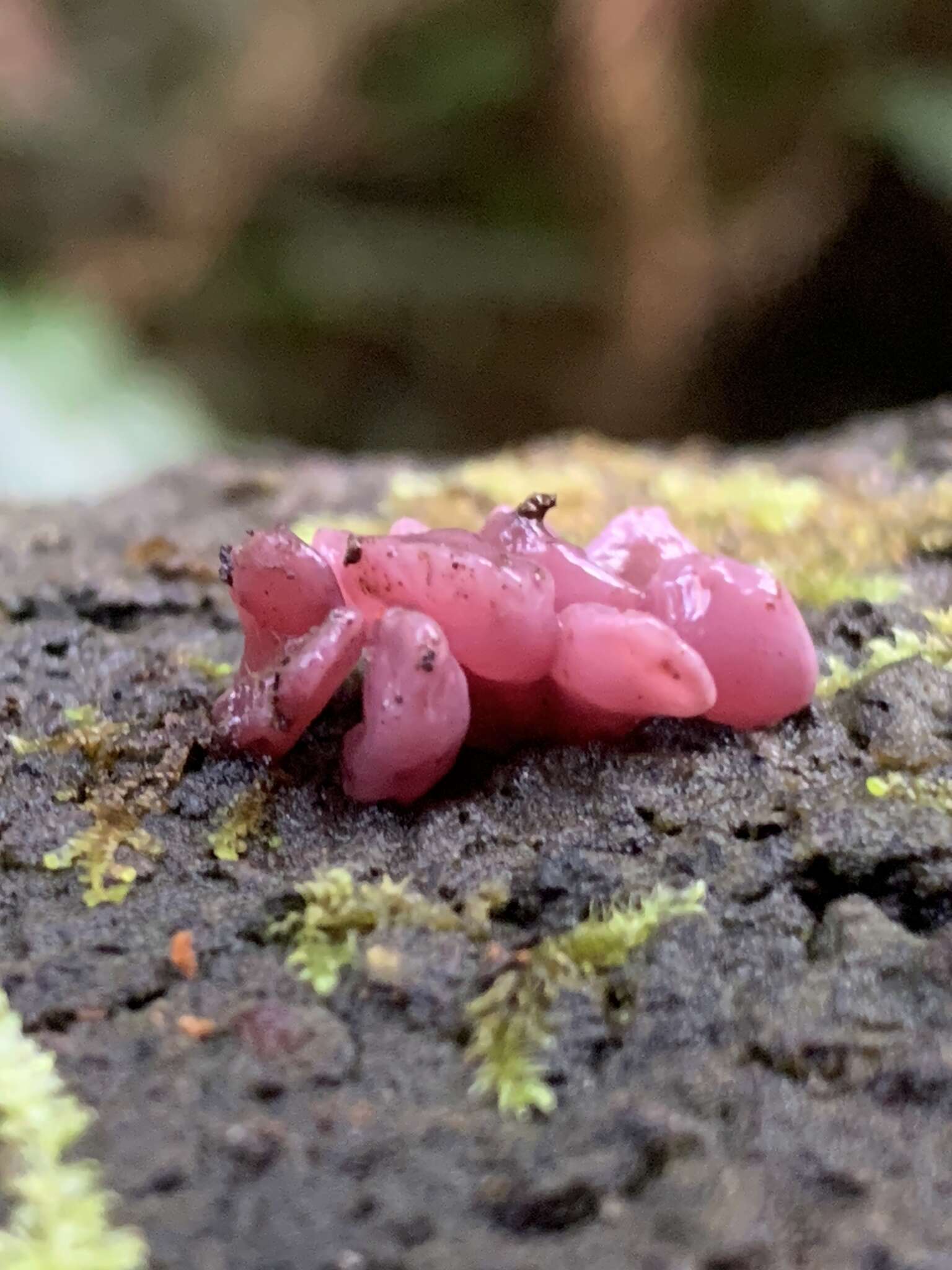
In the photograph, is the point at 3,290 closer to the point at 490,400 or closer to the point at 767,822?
the point at 490,400

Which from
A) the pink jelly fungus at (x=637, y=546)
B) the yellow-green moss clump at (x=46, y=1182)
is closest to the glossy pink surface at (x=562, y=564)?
the pink jelly fungus at (x=637, y=546)

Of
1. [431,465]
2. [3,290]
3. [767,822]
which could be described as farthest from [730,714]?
[3,290]

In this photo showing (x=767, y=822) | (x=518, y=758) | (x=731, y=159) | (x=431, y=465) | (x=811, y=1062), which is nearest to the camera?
(x=811, y=1062)

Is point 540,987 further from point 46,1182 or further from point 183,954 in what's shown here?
point 46,1182

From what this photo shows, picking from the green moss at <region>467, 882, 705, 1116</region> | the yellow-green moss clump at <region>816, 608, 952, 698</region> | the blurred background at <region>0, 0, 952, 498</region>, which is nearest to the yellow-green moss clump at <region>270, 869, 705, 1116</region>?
the green moss at <region>467, 882, 705, 1116</region>

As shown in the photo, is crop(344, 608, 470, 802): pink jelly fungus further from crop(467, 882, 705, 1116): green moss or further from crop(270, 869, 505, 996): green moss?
crop(467, 882, 705, 1116): green moss

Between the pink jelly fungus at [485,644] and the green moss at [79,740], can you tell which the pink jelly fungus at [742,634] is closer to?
the pink jelly fungus at [485,644]
